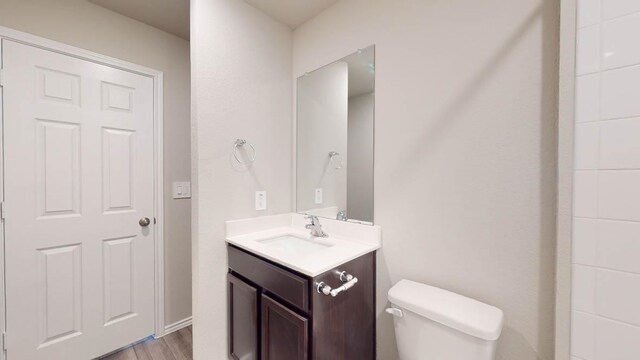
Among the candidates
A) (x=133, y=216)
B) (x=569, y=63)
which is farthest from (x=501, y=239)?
(x=133, y=216)

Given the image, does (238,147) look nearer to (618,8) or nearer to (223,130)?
(223,130)

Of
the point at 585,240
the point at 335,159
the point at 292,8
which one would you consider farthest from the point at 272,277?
the point at 292,8

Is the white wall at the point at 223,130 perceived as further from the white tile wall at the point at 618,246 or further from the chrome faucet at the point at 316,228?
the white tile wall at the point at 618,246

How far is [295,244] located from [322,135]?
2.53 ft

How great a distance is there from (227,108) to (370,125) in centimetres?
86

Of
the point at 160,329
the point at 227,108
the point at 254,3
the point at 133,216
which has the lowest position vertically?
the point at 160,329

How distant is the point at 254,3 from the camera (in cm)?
157

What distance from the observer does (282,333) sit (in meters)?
1.11

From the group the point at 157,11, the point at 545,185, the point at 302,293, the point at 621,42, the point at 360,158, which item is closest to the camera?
the point at 621,42

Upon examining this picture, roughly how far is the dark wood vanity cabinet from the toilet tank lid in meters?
0.24

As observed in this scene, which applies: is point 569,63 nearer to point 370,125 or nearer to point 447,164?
point 447,164

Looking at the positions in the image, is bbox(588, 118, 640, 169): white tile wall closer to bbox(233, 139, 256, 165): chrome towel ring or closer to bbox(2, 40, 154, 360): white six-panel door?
bbox(233, 139, 256, 165): chrome towel ring

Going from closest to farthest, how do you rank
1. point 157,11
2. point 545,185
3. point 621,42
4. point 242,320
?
point 621,42 < point 545,185 < point 242,320 < point 157,11

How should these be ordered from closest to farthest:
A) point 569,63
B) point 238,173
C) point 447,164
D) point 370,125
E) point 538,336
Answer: point 569,63
point 538,336
point 447,164
point 370,125
point 238,173
